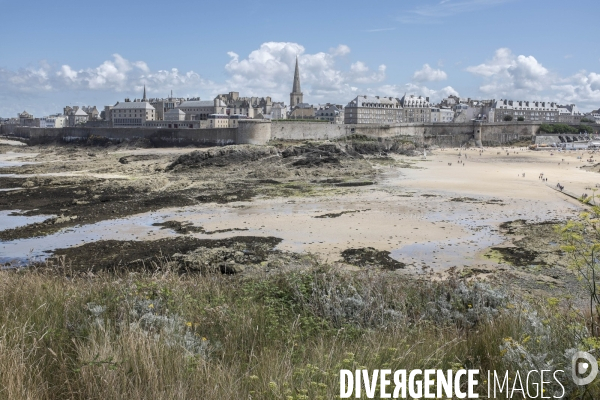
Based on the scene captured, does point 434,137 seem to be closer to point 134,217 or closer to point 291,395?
point 134,217

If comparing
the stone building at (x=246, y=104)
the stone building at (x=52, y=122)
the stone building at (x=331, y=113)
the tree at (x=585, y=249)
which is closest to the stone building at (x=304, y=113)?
the stone building at (x=331, y=113)

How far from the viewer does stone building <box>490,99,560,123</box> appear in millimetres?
89812

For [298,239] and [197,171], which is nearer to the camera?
[298,239]

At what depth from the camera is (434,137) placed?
210 feet

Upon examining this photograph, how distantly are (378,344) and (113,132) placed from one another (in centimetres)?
5968

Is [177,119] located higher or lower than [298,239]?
higher

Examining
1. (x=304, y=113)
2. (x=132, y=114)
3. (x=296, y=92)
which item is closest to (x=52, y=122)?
(x=132, y=114)

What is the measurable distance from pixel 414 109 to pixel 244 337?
284 ft

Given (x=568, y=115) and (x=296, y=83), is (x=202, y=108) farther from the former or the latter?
(x=568, y=115)

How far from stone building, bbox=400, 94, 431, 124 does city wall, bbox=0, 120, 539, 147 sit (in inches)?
795

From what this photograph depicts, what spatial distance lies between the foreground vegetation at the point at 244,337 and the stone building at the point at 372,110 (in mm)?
72739

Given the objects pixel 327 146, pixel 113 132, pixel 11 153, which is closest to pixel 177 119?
pixel 113 132

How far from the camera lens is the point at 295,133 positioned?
5241cm

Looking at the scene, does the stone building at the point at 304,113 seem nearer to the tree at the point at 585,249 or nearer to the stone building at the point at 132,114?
the stone building at the point at 132,114
